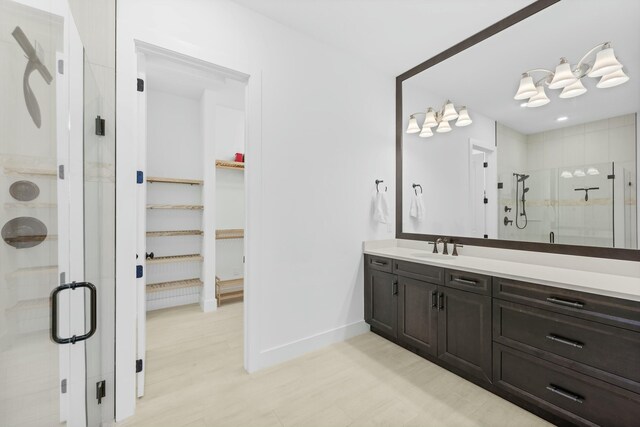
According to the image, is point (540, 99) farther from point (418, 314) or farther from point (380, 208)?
point (418, 314)

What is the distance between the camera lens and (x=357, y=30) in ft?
A: 7.93

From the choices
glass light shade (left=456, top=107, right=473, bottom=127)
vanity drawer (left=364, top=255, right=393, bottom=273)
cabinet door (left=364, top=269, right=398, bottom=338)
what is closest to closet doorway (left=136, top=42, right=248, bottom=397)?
cabinet door (left=364, top=269, right=398, bottom=338)

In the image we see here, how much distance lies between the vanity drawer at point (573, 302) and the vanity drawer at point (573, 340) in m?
0.04

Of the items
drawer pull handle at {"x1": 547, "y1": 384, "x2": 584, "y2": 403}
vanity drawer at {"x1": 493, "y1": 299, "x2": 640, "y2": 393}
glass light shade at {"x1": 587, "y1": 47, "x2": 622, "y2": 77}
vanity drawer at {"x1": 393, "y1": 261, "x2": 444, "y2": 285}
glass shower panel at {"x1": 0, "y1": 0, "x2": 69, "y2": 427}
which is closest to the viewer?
glass shower panel at {"x1": 0, "y1": 0, "x2": 69, "y2": 427}

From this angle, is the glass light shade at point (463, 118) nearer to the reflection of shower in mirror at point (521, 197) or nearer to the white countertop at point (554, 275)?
the reflection of shower in mirror at point (521, 197)

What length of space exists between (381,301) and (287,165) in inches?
65.2

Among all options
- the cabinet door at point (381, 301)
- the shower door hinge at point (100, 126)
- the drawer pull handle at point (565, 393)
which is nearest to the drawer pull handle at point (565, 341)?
the drawer pull handle at point (565, 393)

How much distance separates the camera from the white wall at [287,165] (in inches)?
66.3

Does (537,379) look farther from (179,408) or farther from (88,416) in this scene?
(88,416)

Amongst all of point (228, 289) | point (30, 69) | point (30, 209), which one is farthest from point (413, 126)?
point (228, 289)

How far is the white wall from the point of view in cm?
168

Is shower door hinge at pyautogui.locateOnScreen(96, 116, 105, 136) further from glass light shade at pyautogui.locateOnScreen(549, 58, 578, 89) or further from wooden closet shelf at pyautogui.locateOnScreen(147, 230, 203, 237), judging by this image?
glass light shade at pyautogui.locateOnScreen(549, 58, 578, 89)

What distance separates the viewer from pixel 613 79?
70.3 inches

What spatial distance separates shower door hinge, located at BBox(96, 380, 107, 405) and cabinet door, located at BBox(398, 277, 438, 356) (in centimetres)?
226
